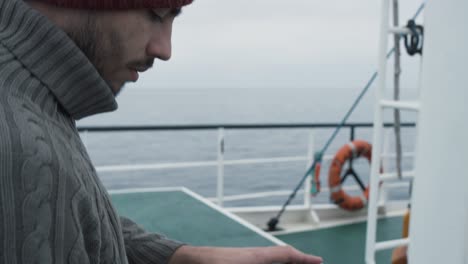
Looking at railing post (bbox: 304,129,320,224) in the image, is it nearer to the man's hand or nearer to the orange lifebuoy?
the orange lifebuoy

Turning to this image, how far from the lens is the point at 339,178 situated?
4.17 m

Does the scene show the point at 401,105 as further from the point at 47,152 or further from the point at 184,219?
the point at 47,152

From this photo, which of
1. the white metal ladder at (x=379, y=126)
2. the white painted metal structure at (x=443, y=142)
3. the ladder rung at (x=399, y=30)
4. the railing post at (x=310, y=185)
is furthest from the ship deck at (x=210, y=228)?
the ladder rung at (x=399, y=30)

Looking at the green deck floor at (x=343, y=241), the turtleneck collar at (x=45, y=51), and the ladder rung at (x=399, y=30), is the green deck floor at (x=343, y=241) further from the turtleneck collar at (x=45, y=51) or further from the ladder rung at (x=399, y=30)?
the turtleneck collar at (x=45, y=51)

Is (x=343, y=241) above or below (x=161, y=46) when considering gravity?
below

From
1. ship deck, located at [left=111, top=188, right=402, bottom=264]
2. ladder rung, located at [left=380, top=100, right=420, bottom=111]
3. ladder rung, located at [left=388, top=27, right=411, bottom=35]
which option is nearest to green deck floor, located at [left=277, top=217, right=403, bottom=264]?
ship deck, located at [left=111, top=188, right=402, bottom=264]

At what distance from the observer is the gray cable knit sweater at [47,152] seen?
324mm

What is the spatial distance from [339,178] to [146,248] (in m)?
3.62

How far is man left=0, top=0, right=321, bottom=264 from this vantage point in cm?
33

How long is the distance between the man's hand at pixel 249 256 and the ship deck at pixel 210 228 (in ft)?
3.28

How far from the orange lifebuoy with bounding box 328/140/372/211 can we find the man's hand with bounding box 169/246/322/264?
11.1 ft

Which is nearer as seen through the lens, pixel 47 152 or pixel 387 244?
pixel 47 152

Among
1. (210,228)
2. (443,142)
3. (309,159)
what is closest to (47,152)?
(443,142)

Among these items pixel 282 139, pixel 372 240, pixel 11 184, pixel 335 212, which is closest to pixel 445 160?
pixel 372 240
